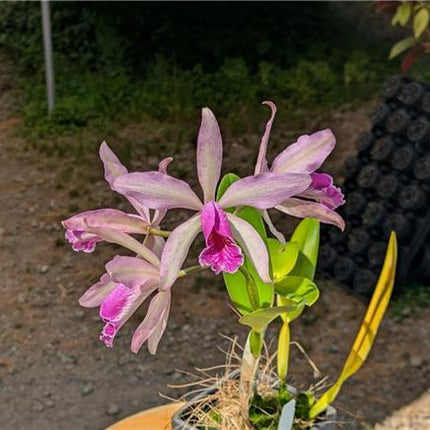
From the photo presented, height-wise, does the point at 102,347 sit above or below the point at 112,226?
below

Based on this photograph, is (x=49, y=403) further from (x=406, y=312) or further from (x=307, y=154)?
(x=307, y=154)

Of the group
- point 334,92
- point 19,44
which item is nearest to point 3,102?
point 19,44

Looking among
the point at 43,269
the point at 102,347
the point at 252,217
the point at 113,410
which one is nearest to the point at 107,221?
the point at 252,217

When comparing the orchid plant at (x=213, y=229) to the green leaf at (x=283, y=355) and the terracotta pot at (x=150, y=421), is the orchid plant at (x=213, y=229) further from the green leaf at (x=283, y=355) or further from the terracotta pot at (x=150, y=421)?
the terracotta pot at (x=150, y=421)

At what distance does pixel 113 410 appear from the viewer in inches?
118

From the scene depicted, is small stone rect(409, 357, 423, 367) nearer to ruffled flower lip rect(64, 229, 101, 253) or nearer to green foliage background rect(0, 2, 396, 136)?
ruffled flower lip rect(64, 229, 101, 253)

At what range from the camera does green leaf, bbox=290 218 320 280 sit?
1.41 m

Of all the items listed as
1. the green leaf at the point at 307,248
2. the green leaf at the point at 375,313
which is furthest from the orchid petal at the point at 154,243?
the green leaf at the point at 375,313

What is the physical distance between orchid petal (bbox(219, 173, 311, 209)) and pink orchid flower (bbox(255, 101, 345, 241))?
3 centimetres

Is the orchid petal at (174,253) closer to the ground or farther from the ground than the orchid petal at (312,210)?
closer to the ground

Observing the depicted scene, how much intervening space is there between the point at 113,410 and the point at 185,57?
3.79 m

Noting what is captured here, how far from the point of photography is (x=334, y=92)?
228 inches

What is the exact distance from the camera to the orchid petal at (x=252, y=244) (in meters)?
1.21

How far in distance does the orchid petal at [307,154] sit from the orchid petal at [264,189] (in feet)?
0.20
